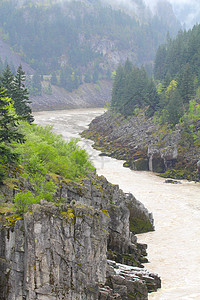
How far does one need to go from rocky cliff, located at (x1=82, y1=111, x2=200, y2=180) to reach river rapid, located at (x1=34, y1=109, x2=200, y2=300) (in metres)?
3.78

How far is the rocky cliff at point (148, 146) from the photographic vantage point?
283ft

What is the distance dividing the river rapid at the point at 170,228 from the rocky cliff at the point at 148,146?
12.4ft

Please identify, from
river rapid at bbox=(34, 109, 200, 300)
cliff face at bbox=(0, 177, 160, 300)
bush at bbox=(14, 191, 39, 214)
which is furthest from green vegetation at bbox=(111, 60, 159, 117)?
bush at bbox=(14, 191, 39, 214)

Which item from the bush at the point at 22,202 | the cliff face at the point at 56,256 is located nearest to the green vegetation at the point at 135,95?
the cliff face at the point at 56,256

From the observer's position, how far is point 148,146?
313ft

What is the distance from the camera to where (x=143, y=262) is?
1444 inches

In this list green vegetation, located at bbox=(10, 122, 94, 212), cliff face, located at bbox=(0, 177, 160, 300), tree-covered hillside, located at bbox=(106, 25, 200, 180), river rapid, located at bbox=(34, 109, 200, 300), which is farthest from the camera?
tree-covered hillside, located at bbox=(106, 25, 200, 180)

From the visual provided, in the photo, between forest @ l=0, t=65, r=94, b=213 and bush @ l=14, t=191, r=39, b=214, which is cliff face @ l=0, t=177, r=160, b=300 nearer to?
bush @ l=14, t=191, r=39, b=214

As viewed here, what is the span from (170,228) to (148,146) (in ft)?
156

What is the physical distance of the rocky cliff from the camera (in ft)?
283

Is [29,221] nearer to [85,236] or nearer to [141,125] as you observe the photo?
[85,236]

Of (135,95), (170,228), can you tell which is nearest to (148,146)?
(135,95)

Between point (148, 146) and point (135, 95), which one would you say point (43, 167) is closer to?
point (148, 146)

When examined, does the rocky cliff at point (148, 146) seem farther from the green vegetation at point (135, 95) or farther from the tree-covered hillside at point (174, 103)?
the green vegetation at point (135, 95)
